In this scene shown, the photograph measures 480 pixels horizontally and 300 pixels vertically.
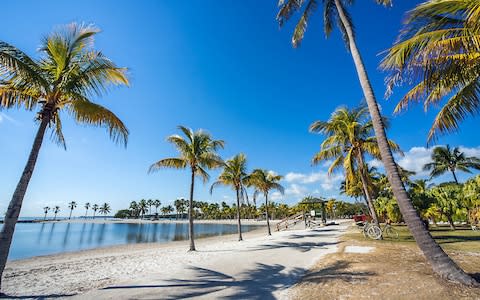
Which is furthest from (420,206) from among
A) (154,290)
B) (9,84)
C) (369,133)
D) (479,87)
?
(9,84)

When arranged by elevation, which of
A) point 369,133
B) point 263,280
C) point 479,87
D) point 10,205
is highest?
point 369,133

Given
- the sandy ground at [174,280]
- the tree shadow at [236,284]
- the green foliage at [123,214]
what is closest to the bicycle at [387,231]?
the sandy ground at [174,280]

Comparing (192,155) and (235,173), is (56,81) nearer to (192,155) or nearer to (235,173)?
(192,155)

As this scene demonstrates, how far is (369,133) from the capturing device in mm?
16438

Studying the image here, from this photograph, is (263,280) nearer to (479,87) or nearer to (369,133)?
(479,87)

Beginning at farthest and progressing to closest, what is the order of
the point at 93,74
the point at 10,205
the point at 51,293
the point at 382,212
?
the point at 382,212, the point at 93,74, the point at 51,293, the point at 10,205

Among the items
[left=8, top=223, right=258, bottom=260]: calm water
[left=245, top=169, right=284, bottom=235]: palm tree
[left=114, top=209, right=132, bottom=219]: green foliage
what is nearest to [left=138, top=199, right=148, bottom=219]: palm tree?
[left=114, top=209, right=132, bottom=219]: green foliage

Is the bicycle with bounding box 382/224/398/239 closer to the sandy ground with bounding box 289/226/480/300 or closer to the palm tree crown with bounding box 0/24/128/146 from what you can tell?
the sandy ground with bounding box 289/226/480/300

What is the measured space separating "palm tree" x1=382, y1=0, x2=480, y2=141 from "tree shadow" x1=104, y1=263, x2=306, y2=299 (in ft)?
23.4

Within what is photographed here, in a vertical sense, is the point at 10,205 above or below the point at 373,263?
above

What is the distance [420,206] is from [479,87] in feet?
52.7

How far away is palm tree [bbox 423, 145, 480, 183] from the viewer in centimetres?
3291

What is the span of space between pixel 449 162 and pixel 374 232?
31.1 metres

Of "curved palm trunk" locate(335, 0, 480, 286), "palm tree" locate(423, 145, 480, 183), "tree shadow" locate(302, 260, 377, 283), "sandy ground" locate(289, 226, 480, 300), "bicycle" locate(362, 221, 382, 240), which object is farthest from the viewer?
"palm tree" locate(423, 145, 480, 183)
